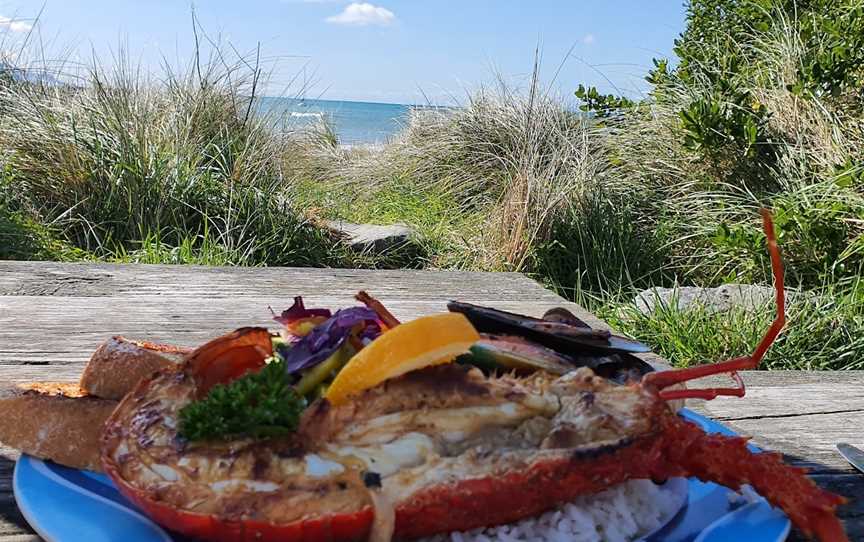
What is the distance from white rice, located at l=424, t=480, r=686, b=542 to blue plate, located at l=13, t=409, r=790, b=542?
0.02 metres

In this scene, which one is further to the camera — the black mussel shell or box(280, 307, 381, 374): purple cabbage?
the black mussel shell

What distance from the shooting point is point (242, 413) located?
0.88 metres

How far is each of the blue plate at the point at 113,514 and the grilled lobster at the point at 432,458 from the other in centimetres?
3

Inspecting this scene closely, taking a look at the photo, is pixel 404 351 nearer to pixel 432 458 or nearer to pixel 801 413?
pixel 432 458

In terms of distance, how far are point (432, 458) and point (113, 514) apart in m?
0.36

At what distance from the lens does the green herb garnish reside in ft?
2.87

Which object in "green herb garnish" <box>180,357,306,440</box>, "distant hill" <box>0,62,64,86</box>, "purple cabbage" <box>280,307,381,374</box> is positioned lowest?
"green herb garnish" <box>180,357,306,440</box>

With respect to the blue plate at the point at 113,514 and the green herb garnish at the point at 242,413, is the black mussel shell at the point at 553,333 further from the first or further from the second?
the green herb garnish at the point at 242,413

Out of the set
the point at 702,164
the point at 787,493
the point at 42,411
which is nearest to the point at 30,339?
the point at 42,411

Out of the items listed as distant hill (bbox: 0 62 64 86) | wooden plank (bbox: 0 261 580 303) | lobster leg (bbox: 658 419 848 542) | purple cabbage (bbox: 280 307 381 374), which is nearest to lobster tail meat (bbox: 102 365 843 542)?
lobster leg (bbox: 658 419 848 542)

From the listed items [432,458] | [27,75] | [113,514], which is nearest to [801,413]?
[432,458]

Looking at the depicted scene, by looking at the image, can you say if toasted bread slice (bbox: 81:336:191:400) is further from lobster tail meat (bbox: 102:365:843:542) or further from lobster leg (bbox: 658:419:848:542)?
lobster leg (bbox: 658:419:848:542)

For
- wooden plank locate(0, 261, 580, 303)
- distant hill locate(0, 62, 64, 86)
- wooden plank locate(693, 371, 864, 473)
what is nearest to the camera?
wooden plank locate(693, 371, 864, 473)

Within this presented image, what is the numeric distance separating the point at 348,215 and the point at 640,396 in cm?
694
